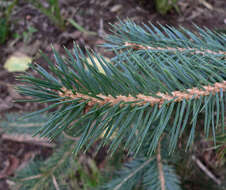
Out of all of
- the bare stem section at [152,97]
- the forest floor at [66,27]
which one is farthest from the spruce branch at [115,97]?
the forest floor at [66,27]

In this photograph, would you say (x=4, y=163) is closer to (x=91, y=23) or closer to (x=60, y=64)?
(x=91, y=23)

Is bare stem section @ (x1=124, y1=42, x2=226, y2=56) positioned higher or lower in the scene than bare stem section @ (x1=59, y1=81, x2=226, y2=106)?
higher

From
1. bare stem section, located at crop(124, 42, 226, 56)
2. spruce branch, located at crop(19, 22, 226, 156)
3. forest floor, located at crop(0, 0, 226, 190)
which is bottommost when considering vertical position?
spruce branch, located at crop(19, 22, 226, 156)

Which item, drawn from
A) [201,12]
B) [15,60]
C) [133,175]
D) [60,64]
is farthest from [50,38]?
[60,64]

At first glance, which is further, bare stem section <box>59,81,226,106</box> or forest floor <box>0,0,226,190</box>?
forest floor <box>0,0,226,190</box>

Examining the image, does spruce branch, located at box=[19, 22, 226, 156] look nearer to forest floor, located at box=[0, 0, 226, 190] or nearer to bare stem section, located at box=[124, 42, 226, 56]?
bare stem section, located at box=[124, 42, 226, 56]

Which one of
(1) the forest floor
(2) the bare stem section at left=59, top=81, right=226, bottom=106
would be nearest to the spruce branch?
(2) the bare stem section at left=59, top=81, right=226, bottom=106
